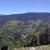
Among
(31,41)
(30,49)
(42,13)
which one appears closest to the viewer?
(30,49)

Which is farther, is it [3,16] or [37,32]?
[3,16]

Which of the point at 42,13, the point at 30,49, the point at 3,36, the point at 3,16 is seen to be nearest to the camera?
the point at 30,49

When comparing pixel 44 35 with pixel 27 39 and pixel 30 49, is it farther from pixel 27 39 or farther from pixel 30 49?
pixel 30 49

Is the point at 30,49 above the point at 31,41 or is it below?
above

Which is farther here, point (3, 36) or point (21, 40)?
point (21, 40)

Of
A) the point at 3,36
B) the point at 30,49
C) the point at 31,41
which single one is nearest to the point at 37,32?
the point at 31,41

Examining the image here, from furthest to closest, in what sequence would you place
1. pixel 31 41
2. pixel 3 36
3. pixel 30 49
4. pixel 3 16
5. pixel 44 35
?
pixel 3 16
pixel 44 35
pixel 31 41
pixel 3 36
pixel 30 49

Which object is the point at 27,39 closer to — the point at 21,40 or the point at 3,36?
the point at 21,40

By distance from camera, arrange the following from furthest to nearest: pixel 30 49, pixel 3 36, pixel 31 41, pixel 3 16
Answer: pixel 3 16 < pixel 31 41 < pixel 3 36 < pixel 30 49

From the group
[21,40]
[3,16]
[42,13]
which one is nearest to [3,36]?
[21,40]
